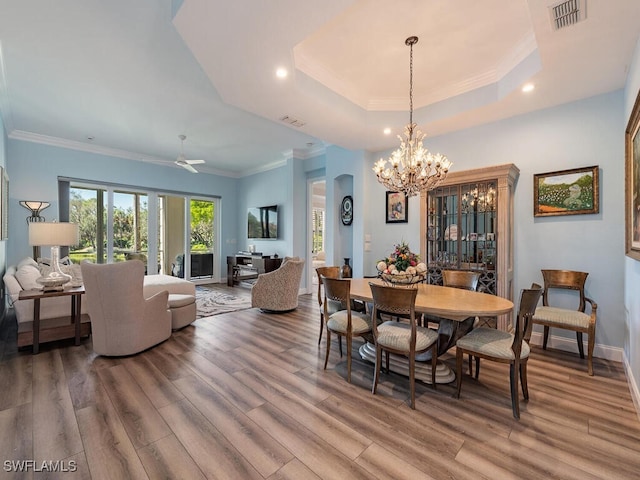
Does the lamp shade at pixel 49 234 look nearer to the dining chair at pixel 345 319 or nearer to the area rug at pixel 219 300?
the area rug at pixel 219 300

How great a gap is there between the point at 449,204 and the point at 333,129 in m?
1.92

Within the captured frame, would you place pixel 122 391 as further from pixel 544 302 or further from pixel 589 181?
pixel 589 181

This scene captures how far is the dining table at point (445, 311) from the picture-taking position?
2.20 m

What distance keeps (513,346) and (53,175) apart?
779 cm

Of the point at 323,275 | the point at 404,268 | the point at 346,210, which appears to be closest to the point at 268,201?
the point at 346,210

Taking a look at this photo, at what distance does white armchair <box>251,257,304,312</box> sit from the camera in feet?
15.9

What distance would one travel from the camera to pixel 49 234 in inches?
130

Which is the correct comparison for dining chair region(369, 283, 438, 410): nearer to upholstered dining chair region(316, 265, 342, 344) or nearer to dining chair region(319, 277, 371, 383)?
dining chair region(319, 277, 371, 383)

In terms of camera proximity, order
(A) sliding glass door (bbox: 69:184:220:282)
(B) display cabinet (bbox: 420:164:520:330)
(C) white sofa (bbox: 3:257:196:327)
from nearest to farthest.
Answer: (C) white sofa (bbox: 3:257:196:327) → (B) display cabinet (bbox: 420:164:520:330) → (A) sliding glass door (bbox: 69:184:220:282)

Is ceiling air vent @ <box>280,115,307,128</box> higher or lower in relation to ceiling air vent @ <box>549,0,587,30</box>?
lower

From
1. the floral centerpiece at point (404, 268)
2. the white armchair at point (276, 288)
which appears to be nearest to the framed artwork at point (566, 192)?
the floral centerpiece at point (404, 268)

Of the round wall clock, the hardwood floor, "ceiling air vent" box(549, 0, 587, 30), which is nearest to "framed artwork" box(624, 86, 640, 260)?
"ceiling air vent" box(549, 0, 587, 30)

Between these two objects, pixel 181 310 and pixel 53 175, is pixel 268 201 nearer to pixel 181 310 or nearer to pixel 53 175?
pixel 181 310

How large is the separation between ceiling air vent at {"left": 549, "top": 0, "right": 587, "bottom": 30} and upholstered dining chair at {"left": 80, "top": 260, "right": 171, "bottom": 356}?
13.5 feet
